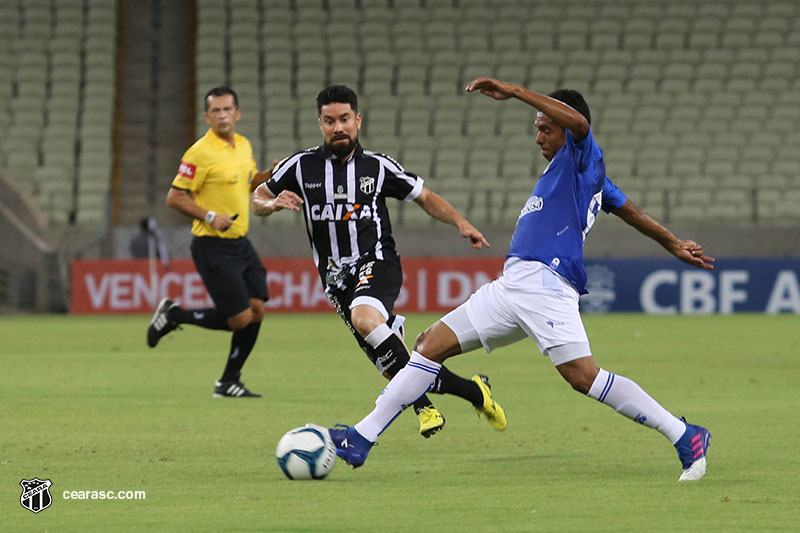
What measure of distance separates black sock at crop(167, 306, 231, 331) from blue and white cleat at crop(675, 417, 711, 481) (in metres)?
4.99

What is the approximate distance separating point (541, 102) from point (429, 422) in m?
1.90

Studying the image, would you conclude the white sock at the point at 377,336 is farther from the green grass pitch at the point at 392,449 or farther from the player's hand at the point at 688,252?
the player's hand at the point at 688,252

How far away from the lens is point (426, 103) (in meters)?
25.4

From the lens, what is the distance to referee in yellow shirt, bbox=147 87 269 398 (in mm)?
10117

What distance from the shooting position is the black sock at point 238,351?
10.1 metres

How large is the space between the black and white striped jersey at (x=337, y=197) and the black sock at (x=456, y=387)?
0.75m

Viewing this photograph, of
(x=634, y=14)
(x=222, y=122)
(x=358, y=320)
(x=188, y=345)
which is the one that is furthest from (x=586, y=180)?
(x=634, y=14)

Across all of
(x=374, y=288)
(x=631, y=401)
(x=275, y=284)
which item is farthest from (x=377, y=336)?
(x=275, y=284)

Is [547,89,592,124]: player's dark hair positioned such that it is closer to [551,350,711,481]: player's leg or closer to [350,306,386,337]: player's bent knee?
[551,350,711,481]: player's leg

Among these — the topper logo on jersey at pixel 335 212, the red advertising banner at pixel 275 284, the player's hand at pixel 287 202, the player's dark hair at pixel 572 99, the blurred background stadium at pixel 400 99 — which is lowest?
the red advertising banner at pixel 275 284

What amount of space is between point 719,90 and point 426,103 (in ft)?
18.0

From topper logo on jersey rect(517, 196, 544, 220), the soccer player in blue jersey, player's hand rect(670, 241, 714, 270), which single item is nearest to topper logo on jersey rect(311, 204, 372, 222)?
the soccer player in blue jersey

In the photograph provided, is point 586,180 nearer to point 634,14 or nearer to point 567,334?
point 567,334

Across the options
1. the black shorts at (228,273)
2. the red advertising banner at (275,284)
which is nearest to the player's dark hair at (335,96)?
the black shorts at (228,273)
